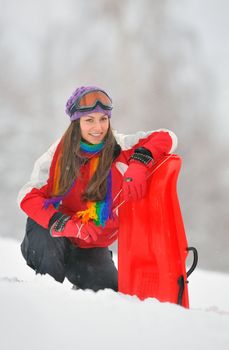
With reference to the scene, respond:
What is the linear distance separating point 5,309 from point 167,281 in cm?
77

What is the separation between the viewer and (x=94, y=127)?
1888 millimetres

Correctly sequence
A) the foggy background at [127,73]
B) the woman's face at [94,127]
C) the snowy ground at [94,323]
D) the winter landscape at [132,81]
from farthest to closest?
1. the foggy background at [127,73]
2. the winter landscape at [132,81]
3. the woman's face at [94,127]
4. the snowy ground at [94,323]

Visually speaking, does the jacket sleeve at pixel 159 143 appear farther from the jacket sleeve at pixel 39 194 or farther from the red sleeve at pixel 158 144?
the jacket sleeve at pixel 39 194

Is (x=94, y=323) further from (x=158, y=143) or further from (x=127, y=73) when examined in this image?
(x=127, y=73)

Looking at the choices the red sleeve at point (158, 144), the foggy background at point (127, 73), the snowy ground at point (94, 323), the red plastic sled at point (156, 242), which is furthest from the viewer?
the foggy background at point (127, 73)

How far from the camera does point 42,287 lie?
1287 mm

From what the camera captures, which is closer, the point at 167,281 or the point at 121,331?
the point at 121,331

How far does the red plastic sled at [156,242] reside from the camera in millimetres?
1687

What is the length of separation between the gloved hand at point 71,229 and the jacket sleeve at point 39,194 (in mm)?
48

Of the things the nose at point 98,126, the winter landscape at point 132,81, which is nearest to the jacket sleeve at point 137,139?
the nose at point 98,126

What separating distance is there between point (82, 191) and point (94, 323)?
0.95 meters

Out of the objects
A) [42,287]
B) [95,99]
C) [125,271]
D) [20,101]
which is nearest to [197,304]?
[125,271]

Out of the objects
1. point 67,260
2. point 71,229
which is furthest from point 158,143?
point 67,260

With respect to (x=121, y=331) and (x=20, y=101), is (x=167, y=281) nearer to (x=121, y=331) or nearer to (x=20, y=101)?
(x=121, y=331)
